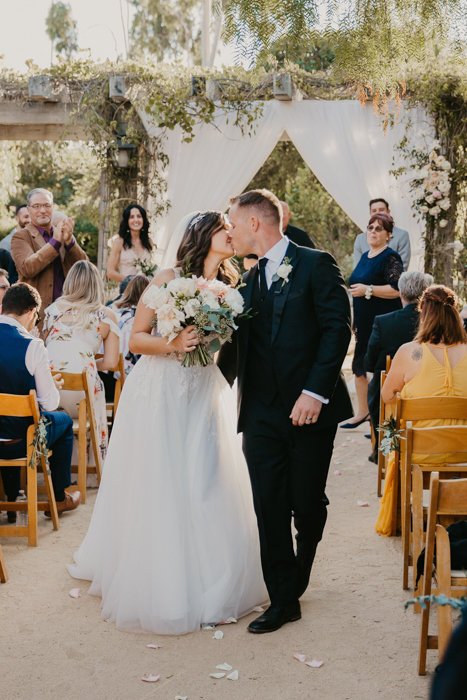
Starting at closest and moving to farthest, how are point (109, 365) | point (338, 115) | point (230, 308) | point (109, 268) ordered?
point (230, 308), point (109, 365), point (109, 268), point (338, 115)

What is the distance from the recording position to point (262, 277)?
12.9ft

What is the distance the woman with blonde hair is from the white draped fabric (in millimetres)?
5060

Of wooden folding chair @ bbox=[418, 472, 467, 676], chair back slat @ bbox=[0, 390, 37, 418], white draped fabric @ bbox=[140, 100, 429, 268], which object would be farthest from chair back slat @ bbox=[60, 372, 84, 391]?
white draped fabric @ bbox=[140, 100, 429, 268]

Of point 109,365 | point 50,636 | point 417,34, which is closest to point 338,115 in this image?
point 109,365

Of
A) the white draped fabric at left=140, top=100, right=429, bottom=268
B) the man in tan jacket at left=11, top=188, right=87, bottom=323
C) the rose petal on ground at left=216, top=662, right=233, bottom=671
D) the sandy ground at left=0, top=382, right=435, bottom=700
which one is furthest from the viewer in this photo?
the white draped fabric at left=140, top=100, right=429, bottom=268

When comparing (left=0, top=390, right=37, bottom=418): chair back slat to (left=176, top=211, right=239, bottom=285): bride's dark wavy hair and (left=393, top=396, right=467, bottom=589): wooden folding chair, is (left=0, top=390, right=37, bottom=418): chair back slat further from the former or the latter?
(left=393, top=396, right=467, bottom=589): wooden folding chair

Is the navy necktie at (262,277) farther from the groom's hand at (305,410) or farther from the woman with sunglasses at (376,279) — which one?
the woman with sunglasses at (376,279)

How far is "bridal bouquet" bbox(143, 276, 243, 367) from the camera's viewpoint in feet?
12.5

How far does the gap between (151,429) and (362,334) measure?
407 centimetres

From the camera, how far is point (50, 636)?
3.91 metres

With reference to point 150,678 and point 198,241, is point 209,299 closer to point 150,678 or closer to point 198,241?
point 198,241

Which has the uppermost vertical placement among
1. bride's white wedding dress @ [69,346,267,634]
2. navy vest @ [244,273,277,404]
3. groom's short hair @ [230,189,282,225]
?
groom's short hair @ [230,189,282,225]

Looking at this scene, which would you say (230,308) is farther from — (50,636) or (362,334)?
(362,334)

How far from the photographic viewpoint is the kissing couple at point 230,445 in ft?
12.5
